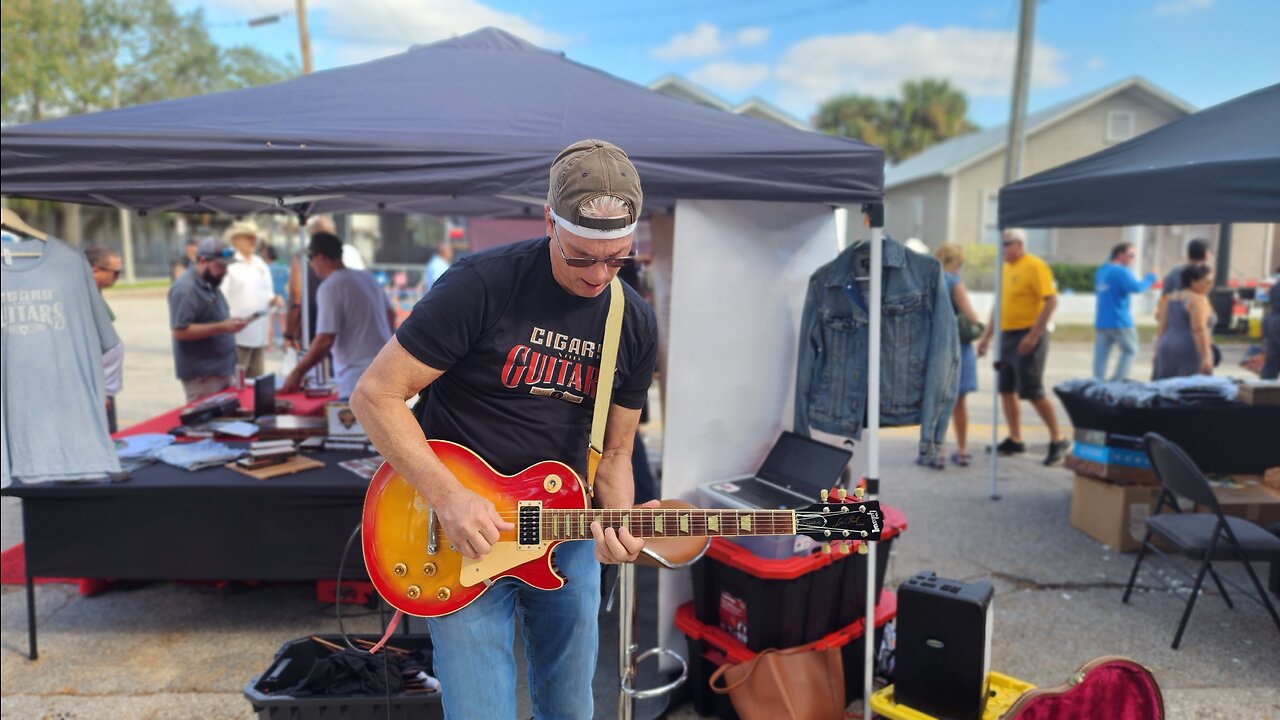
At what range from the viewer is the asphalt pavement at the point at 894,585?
3287 millimetres

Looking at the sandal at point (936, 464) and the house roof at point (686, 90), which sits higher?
the house roof at point (686, 90)

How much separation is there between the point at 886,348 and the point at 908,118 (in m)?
38.3

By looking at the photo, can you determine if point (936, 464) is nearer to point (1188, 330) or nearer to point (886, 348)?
point (1188, 330)

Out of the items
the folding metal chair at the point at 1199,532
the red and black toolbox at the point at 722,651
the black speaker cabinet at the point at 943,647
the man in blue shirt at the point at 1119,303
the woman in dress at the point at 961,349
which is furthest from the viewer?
the man in blue shirt at the point at 1119,303

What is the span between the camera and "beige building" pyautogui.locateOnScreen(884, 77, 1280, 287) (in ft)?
67.5

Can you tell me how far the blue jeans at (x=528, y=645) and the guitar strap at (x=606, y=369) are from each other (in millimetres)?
269

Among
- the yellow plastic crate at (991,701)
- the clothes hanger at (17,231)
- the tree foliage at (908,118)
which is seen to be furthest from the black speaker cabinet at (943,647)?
the tree foliage at (908,118)

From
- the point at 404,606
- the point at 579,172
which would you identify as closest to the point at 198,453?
the point at 404,606

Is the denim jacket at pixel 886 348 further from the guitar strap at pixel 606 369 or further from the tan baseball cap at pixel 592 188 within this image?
the tan baseball cap at pixel 592 188

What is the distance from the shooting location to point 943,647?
2.68 metres

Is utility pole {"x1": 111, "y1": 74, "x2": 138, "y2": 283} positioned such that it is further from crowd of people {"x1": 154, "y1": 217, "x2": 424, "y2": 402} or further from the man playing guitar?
the man playing guitar

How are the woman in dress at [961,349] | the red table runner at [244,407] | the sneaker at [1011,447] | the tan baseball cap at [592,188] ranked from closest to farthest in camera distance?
1. the tan baseball cap at [592,188]
2. the red table runner at [244,407]
3. the woman in dress at [961,349]
4. the sneaker at [1011,447]

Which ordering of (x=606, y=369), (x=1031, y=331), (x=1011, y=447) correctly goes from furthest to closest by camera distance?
1. (x=1011, y=447)
2. (x=1031, y=331)
3. (x=606, y=369)

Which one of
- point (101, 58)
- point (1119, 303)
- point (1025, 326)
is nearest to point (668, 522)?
point (1025, 326)
